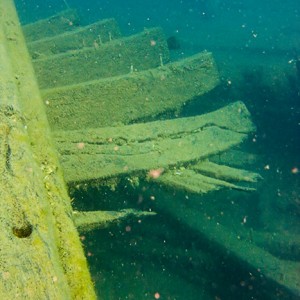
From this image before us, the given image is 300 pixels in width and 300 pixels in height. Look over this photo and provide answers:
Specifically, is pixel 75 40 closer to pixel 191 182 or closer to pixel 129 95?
pixel 129 95

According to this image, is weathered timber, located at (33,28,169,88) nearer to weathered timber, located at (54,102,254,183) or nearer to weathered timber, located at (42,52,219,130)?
weathered timber, located at (42,52,219,130)

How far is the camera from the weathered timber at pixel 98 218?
2.69m

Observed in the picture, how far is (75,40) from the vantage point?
5605 millimetres

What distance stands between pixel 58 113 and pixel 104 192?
118 centimetres

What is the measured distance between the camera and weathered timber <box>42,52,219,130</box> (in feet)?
12.0

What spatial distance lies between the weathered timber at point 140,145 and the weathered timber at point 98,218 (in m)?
0.32

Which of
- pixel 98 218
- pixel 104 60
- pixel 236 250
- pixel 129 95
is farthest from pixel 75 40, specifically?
pixel 236 250

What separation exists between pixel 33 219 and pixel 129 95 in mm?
2734

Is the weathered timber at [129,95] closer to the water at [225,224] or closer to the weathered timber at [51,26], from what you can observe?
the water at [225,224]

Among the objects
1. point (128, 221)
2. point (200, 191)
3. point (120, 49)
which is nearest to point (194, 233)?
point (200, 191)

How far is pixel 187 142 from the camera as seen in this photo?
3.68 meters

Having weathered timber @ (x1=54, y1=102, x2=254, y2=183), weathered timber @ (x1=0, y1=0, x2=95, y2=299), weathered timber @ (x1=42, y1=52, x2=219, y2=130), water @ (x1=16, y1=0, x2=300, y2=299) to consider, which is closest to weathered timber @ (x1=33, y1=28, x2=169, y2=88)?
weathered timber @ (x1=42, y1=52, x2=219, y2=130)

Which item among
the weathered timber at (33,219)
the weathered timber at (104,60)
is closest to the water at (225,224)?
the weathered timber at (33,219)

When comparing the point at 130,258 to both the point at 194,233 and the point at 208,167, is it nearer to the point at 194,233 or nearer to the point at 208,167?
the point at 194,233
